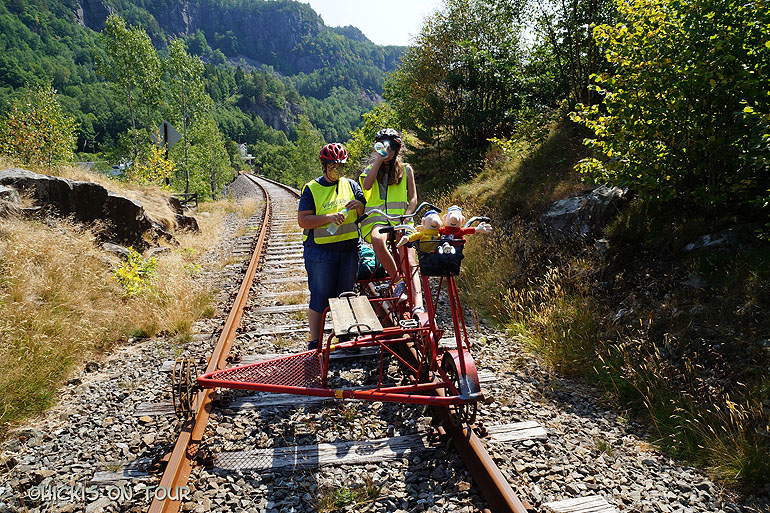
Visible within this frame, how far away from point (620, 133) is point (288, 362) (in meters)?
4.34

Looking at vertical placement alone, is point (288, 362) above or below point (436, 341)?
below

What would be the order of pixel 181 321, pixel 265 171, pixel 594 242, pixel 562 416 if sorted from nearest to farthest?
pixel 562 416 < pixel 181 321 < pixel 594 242 < pixel 265 171

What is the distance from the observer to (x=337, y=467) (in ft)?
10.2

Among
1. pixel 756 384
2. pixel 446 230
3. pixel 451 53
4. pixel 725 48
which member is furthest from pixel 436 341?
pixel 451 53

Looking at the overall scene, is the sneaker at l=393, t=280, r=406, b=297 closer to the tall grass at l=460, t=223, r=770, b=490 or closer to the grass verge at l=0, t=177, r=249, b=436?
the tall grass at l=460, t=223, r=770, b=490

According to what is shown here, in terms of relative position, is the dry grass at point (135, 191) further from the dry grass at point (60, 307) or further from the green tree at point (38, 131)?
the dry grass at point (60, 307)

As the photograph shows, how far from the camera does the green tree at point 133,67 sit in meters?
24.1

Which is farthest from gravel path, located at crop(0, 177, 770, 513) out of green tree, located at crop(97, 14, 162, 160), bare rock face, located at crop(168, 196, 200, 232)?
green tree, located at crop(97, 14, 162, 160)

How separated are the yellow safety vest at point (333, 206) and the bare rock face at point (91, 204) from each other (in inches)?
222

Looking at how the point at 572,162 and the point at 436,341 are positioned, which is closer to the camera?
the point at 436,341

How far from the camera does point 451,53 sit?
47.0 ft

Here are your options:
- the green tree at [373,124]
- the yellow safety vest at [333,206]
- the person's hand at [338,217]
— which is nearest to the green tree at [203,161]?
the green tree at [373,124]

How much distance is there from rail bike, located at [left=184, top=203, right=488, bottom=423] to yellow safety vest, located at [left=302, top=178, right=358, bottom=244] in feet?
0.54

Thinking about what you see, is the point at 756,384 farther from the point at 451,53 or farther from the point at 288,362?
the point at 451,53
